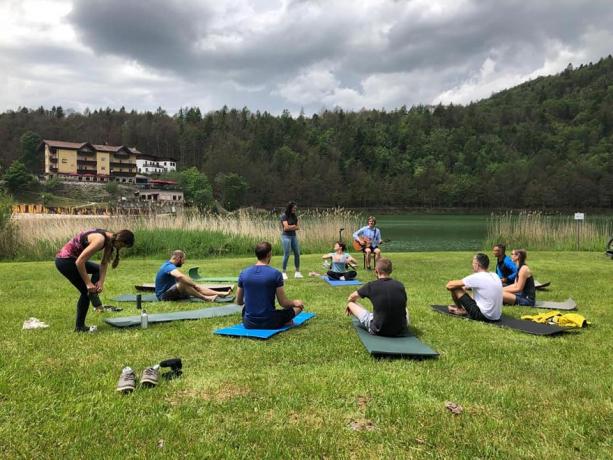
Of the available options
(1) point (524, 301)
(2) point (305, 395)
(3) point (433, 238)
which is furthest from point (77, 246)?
(3) point (433, 238)

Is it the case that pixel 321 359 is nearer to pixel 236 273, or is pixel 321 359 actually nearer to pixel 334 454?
pixel 334 454

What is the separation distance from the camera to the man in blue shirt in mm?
8220

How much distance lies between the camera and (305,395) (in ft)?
12.1

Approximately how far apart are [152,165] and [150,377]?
116 metres

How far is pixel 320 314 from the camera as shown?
6.77 metres

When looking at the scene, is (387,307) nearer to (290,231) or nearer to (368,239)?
(290,231)

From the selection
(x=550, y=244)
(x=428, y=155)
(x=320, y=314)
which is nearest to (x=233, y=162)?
(x=428, y=155)

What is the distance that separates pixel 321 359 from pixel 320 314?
210 centimetres

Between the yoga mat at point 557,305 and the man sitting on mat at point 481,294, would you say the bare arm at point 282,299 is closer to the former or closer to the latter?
the man sitting on mat at point 481,294

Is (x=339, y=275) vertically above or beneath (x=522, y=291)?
beneath

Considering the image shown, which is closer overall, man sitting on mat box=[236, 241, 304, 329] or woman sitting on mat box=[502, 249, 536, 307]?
man sitting on mat box=[236, 241, 304, 329]

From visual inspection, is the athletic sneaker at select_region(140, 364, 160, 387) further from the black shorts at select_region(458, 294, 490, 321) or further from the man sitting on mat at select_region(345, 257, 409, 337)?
the black shorts at select_region(458, 294, 490, 321)

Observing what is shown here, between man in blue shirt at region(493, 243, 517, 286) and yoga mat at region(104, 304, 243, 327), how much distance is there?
473 cm

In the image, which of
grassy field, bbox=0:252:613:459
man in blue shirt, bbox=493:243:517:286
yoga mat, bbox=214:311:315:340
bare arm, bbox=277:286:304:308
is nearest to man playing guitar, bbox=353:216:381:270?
man in blue shirt, bbox=493:243:517:286
